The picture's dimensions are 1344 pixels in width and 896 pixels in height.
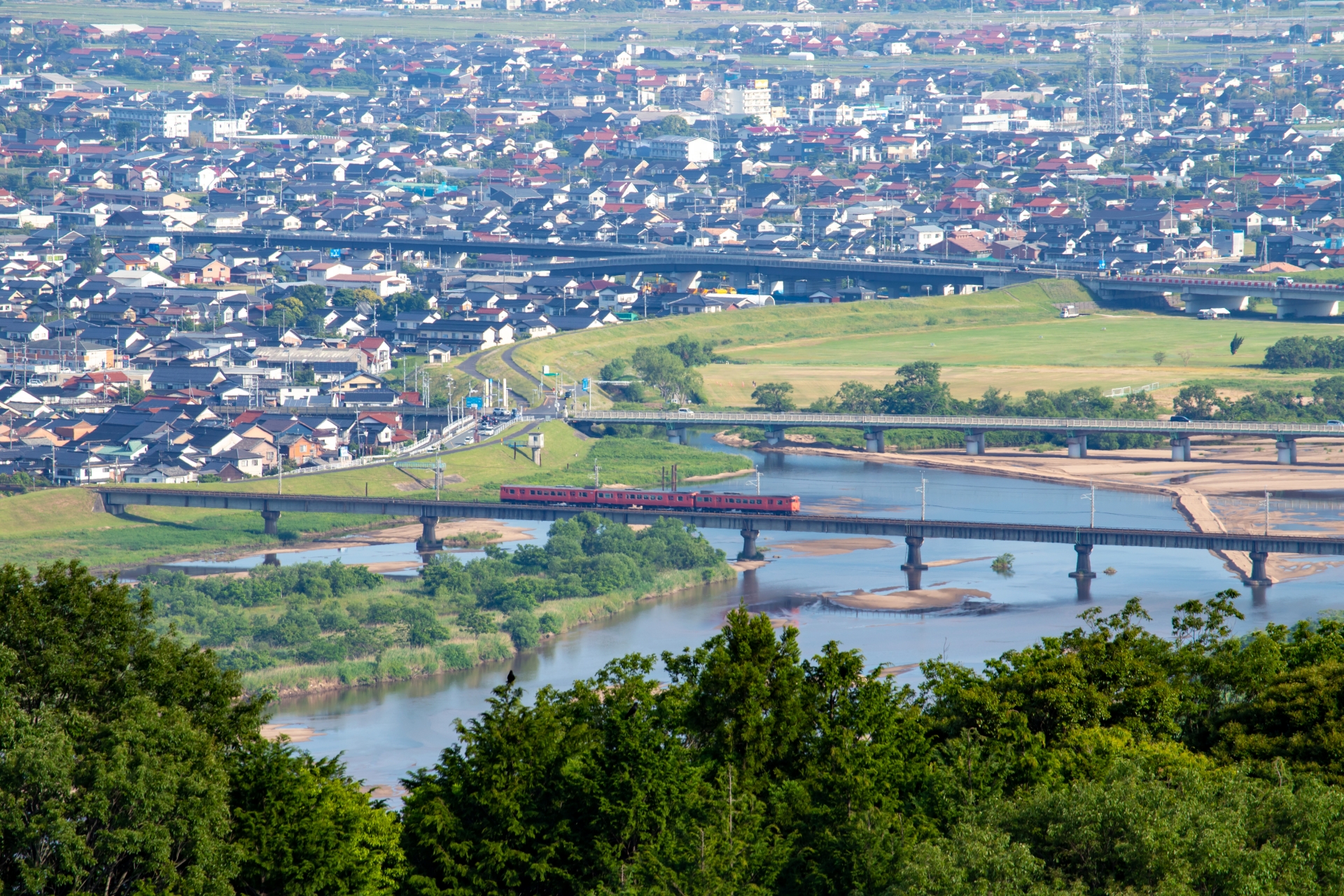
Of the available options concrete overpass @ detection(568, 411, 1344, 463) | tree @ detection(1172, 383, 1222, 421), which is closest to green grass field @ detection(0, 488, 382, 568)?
concrete overpass @ detection(568, 411, 1344, 463)

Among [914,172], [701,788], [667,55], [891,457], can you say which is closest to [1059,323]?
[891,457]

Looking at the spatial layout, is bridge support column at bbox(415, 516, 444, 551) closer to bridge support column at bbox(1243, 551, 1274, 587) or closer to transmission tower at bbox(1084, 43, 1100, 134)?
bridge support column at bbox(1243, 551, 1274, 587)

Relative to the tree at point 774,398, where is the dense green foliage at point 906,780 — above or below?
above

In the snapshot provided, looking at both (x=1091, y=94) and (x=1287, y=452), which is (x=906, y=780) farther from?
(x=1091, y=94)

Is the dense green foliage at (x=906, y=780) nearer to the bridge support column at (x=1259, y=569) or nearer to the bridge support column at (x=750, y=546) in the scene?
the bridge support column at (x=1259, y=569)

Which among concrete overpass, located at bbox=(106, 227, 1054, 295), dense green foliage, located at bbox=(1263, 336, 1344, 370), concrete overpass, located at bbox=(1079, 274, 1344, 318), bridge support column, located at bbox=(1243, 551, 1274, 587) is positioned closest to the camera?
bridge support column, located at bbox=(1243, 551, 1274, 587)

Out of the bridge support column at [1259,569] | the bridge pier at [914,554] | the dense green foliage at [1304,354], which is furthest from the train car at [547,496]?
the dense green foliage at [1304,354]
